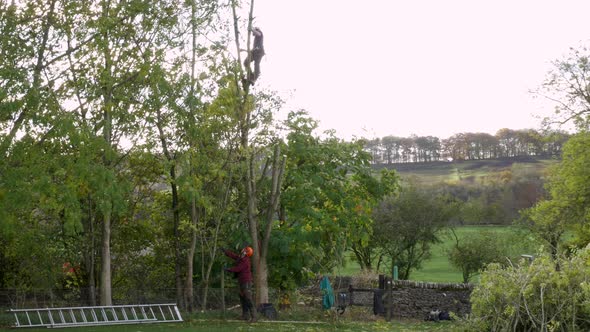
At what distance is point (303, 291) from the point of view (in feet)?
107

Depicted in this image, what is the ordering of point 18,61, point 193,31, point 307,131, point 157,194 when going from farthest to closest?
point 307,131 < point 157,194 < point 193,31 < point 18,61

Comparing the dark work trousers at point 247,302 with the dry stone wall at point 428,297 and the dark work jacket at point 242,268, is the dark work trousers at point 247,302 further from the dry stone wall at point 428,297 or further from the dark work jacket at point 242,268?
the dry stone wall at point 428,297

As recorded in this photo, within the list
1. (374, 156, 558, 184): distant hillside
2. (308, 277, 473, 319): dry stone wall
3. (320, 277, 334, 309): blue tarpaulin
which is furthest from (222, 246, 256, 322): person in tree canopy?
(374, 156, 558, 184): distant hillside

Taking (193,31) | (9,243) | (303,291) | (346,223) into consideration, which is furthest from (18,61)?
(303,291)

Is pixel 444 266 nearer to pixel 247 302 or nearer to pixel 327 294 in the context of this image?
pixel 327 294

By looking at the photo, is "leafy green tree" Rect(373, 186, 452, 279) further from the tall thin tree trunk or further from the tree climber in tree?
the tree climber in tree

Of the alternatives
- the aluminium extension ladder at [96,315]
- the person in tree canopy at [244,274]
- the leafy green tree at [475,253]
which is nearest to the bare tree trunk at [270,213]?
the person in tree canopy at [244,274]

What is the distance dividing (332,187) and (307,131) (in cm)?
248

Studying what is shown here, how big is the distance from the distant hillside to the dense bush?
69767 millimetres

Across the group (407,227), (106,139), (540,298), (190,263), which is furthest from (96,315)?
(407,227)

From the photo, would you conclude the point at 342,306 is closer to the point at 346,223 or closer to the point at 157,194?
the point at 346,223

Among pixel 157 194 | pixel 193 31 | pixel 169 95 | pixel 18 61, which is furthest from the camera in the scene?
pixel 157 194

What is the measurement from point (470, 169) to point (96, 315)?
8476 cm

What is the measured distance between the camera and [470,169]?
9975 cm
